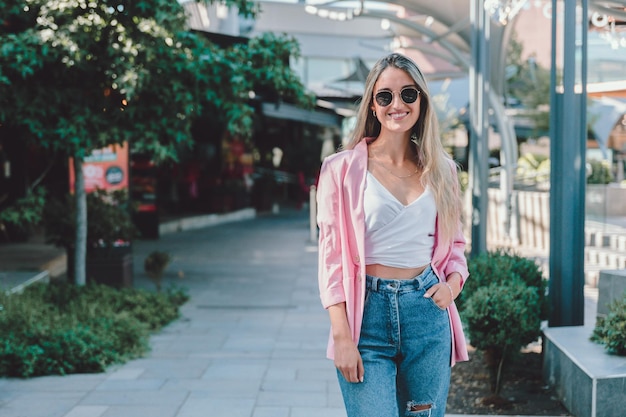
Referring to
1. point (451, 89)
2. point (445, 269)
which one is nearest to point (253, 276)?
point (445, 269)

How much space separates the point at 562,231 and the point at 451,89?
19.9 meters

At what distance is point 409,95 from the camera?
2666 mm

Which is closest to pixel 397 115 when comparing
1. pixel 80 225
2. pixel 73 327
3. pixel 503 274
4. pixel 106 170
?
pixel 503 274

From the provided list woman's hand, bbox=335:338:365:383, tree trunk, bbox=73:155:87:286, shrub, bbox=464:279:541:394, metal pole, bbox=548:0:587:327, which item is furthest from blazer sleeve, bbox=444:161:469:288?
tree trunk, bbox=73:155:87:286

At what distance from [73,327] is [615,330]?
414 cm

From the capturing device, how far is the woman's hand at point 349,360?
249 centimetres

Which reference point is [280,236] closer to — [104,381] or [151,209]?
[151,209]

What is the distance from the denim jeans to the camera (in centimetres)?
252

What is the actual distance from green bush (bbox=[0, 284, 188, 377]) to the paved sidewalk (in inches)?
5.5

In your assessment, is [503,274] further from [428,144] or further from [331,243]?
[331,243]

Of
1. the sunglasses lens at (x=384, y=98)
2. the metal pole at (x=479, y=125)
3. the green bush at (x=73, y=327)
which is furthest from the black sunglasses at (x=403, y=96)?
the metal pole at (x=479, y=125)

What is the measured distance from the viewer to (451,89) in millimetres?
24625

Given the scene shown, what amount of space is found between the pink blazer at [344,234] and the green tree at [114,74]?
15.9ft

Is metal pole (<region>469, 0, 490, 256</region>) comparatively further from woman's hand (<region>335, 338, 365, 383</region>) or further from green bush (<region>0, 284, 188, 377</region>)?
woman's hand (<region>335, 338, 365, 383</region>)
